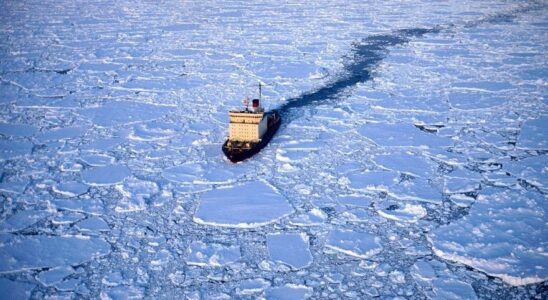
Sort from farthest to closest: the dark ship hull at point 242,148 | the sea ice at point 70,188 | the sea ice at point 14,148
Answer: the sea ice at point 14,148, the dark ship hull at point 242,148, the sea ice at point 70,188

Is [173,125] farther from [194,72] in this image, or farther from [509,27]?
[509,27]

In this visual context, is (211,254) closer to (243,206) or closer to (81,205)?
(243,206)

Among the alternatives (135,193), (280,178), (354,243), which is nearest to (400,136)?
(280,178)

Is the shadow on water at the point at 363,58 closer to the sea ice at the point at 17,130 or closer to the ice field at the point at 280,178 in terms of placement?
the ice field at the point at 280,178

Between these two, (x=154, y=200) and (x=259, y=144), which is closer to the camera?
(x=154, y=200)

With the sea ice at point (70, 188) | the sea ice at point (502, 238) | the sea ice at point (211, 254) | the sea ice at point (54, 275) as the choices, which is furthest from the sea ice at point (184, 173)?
the sea ice at point (502, 238)

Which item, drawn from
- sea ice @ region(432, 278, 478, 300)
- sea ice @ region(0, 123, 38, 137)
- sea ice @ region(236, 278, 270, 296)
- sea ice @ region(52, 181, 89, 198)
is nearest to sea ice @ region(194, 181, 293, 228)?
sea ice @ region(236, 278, 270, 296)

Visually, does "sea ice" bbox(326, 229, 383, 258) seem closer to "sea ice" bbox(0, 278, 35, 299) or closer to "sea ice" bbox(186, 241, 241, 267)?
"sea ice" bbox(186, 241, 241, 267)

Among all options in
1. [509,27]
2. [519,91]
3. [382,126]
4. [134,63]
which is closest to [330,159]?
[382,126]
